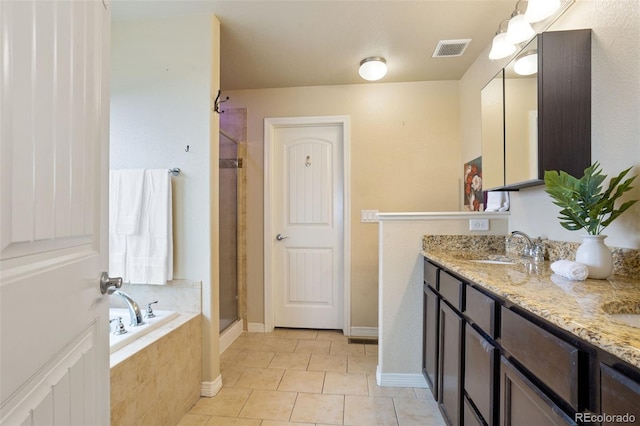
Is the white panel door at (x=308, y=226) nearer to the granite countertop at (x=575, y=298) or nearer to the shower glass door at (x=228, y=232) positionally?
the shower glass door at (x=228, y=232)

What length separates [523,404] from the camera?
0.84 metres

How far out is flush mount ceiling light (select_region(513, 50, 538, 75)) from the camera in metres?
1.41

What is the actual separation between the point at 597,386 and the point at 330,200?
2461 millimetres

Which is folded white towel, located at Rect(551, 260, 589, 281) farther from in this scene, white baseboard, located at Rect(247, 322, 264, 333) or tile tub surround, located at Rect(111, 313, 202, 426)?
white baseboard, located at Rect(247, 322, 264, 333)

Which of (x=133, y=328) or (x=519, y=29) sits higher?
(x=519, y=29)

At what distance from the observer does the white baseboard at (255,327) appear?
9.68ft

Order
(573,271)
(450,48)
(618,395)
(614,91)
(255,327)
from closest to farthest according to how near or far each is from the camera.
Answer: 1. (618,395)
2. (573,271)
3. (614,91)
4. (450,48)
5. (255,327)

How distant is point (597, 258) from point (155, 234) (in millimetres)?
2223

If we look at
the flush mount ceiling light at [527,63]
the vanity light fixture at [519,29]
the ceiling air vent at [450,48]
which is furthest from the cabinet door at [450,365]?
the ceiling air vent at [450,48]

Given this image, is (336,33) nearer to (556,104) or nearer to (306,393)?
Answer: (556,104)

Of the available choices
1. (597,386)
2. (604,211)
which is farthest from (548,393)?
(604,211)

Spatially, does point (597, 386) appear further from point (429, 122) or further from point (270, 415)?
point (429, 122)

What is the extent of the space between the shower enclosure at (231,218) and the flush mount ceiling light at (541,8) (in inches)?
86.4

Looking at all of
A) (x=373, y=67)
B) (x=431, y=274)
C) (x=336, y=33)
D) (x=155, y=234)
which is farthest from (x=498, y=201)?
(x=155, y=234)
